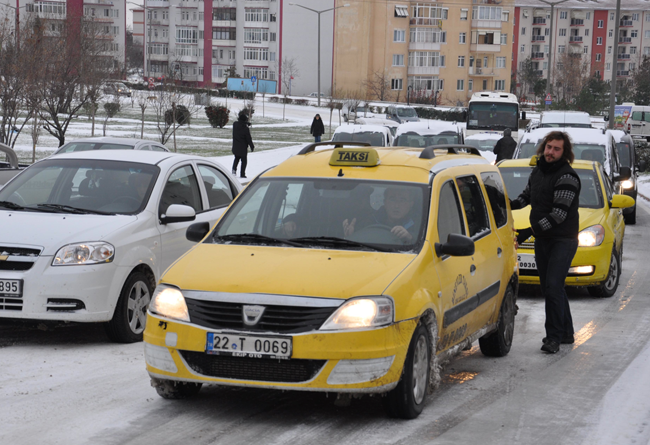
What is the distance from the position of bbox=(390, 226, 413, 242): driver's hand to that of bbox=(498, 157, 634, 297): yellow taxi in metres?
4.25

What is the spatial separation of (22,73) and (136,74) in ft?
365

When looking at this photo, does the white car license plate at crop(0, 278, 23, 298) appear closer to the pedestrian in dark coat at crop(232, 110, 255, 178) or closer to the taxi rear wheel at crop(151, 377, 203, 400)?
the taxi rear wheel at crop(151, 377, 203, 400)

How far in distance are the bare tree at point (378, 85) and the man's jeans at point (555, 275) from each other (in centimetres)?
8594

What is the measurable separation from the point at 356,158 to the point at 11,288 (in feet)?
9.60

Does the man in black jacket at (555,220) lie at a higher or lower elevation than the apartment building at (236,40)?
lower

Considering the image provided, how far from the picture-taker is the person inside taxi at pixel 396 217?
585cm

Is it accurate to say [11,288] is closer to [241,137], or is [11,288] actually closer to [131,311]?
[131,311]

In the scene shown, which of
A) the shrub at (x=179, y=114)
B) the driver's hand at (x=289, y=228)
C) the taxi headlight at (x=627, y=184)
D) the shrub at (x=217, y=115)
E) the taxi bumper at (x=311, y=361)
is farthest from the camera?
the shrub at (x=217, y=115)

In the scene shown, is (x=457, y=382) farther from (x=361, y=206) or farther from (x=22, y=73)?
(x=22, y=73)

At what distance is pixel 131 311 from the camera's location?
7.74 meters

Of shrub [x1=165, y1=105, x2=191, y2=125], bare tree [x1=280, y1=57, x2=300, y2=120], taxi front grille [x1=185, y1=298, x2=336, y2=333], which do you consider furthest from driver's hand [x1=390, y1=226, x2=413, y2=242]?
bare tree [x1=280, y1=57, x2=300, y2=120]

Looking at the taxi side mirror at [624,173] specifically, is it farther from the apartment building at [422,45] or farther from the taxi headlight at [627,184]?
the apartment building at [422,45]

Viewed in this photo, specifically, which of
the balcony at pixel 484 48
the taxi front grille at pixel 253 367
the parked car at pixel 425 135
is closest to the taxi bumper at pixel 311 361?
the taxi front grille at pixel 253 367

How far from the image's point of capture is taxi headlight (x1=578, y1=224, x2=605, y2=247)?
10.6 meters
